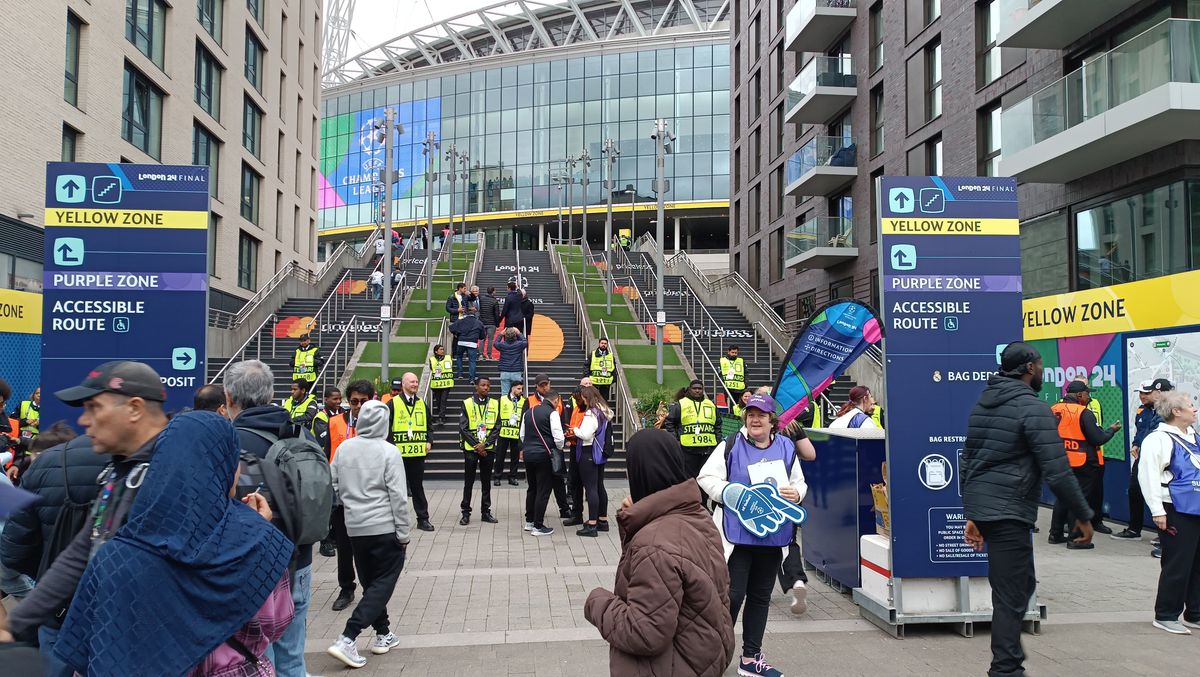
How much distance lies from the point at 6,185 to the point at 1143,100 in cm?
2196

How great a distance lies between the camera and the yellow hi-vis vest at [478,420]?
1090 cm

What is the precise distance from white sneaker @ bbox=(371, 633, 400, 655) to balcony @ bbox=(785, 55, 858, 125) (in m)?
24.3

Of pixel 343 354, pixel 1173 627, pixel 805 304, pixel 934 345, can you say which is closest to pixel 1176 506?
pixel 1173 627

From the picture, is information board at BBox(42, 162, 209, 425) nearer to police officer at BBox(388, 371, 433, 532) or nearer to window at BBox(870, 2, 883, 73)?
police officer at BBox(388, 371, 433, 532)

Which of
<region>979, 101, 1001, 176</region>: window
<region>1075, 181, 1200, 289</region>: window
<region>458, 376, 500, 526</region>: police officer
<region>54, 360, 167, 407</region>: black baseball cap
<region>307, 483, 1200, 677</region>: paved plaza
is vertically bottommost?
<region>307, 483, 1200, 677</region>: paved plaza

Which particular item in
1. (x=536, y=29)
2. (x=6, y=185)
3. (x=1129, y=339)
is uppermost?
(x=536, y=29)

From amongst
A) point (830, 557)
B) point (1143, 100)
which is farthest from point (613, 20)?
point (830, 557)

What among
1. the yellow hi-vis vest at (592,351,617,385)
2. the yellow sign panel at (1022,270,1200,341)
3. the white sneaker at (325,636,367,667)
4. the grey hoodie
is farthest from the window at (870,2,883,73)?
the white sneaker at (325,636,367,667)

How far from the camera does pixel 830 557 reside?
7.54 metres

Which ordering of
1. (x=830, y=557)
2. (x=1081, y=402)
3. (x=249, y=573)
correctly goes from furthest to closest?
(x=1081, y=402)
(x=830, y=557)
(x=249, y=573)

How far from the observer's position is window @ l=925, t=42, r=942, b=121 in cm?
2155

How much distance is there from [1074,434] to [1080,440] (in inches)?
4.1

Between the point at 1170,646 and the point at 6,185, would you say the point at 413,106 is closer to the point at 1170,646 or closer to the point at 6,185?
the point at 6,185

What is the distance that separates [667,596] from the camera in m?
2.71
